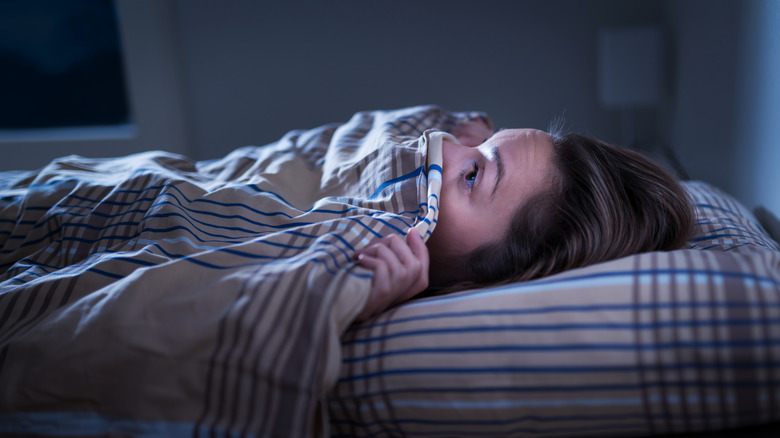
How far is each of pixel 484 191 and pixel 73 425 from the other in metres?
0.60

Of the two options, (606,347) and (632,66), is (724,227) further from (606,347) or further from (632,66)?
(632,66)

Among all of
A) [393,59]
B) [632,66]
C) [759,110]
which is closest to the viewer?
[759,110]

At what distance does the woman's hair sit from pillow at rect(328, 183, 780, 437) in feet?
0.52

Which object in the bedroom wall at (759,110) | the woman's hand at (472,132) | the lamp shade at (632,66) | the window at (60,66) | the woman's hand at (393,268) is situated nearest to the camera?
the woman's hand at (393,268)

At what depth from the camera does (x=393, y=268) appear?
0.66 m

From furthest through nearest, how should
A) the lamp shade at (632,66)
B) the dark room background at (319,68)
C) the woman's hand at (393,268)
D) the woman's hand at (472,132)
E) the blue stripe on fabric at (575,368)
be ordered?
the dark room background at (319,68), the lamp shade at (632,66), the woman's hand at (472,132), the woman's hand at (393,268), the blue stripe on fabric at (575,368)

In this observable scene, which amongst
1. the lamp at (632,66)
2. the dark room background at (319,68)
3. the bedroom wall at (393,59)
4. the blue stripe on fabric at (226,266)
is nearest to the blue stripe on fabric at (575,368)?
the blue stripe on fabric at (226,266)

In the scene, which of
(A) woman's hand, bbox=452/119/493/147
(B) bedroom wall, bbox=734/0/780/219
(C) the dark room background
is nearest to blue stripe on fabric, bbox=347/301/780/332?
(B) bedroom wall, bbox=734/0/780/219

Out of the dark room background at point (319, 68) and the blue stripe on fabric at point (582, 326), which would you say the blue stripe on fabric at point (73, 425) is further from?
the dark room background at point (319, 68)

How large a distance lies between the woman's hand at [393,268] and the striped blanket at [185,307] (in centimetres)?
2

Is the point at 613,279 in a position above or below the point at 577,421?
above

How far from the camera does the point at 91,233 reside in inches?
31.5

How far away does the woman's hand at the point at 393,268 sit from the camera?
64 cm

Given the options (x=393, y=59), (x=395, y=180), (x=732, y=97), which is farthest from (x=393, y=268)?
(x=393, y=59)
